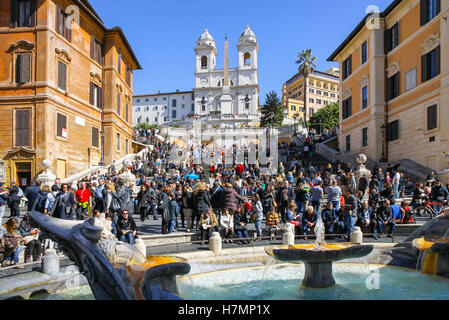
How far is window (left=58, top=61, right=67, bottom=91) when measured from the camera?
24.5m

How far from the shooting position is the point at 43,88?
22844mm

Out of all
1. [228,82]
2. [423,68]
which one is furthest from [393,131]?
[228,82]

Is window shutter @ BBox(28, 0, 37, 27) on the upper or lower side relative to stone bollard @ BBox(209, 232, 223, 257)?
upper

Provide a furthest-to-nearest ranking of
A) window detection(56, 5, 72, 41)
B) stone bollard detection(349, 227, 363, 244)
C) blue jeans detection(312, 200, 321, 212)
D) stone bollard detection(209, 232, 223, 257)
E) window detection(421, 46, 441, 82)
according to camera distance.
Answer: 1. window detection(56, 5, 72, 41)
2. window detection(421, 46, 441, 82)
3. blue jeans detection(312, 200, 321, 212)
4. stone bollard detection(349, 227, 363, 244)
5. stone bollard detection(209, 232, 223, 257)

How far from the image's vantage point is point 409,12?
944 inches

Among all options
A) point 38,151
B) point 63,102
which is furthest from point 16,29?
point 38,151

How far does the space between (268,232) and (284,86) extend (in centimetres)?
11542

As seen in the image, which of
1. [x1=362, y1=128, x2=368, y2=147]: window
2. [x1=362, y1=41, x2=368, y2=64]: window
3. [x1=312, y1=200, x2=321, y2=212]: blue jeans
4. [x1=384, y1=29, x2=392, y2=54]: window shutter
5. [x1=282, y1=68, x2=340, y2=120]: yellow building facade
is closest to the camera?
[x1=312, y1=200, x2=321, y2=212]: blue jeans

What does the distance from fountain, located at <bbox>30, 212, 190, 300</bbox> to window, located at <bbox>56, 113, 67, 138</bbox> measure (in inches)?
824

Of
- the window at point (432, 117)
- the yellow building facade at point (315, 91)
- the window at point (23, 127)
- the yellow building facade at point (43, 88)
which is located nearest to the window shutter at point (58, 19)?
the yellow building facade at point (43, 88)

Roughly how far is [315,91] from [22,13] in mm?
90018

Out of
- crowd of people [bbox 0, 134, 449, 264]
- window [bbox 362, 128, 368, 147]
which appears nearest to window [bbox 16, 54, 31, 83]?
crowd of people [bbox 0, 134, 449, 264]

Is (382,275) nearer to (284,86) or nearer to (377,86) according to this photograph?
(377,86)

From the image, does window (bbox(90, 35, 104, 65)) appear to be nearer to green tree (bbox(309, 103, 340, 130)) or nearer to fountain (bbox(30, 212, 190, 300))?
fountain (bbox(30, 212, 190, 300))
